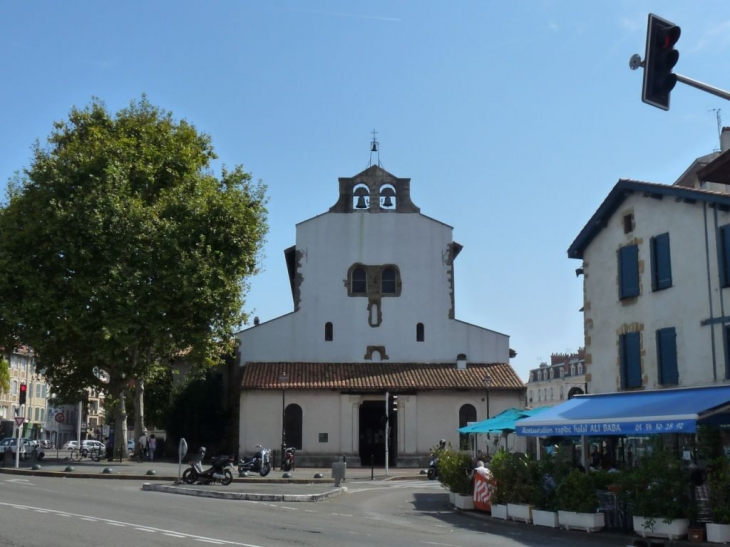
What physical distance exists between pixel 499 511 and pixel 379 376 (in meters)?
22.8

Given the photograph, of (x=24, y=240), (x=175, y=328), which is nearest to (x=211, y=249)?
(x=175, y=328)

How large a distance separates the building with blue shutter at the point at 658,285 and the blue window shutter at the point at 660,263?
3cm

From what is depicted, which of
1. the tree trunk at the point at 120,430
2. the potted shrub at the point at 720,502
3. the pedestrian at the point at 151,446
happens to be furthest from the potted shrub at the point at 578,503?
the pedestrian at the point at 151,446

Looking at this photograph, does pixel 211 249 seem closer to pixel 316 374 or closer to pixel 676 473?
pixel 316 374

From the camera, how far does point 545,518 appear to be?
18.4 metres

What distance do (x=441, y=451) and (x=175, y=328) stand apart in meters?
15.7

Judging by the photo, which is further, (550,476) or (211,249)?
(211,249)

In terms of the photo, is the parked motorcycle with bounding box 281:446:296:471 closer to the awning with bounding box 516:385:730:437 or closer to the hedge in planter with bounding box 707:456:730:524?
the awning with bounding box 516:385:730:437

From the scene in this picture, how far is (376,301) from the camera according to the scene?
148 feet

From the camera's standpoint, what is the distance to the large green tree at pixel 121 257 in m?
34.7

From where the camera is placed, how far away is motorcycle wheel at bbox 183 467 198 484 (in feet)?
88.8

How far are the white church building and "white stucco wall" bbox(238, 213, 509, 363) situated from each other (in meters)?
0.05

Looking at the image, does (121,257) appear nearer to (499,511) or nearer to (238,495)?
(238,495)

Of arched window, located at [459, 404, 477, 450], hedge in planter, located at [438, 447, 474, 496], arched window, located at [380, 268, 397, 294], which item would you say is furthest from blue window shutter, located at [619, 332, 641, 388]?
arched window, located at [380, 268, 397, 294]
